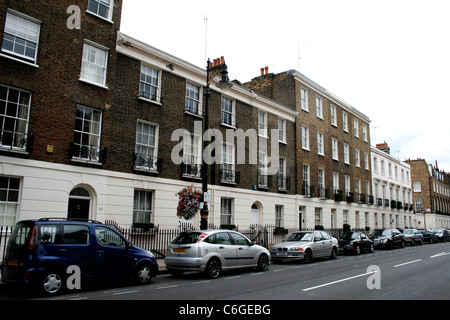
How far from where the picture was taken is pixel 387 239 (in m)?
27.0

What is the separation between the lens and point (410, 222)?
50.9 meters

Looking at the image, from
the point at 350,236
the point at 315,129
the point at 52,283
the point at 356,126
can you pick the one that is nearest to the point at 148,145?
the point at 52,283

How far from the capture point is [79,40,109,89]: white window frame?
51.8 feet

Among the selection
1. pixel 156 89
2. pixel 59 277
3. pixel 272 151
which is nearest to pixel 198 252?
pixel 59 277

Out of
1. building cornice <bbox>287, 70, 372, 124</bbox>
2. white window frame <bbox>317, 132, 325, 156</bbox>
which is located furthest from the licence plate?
white window frame <bbox>317, 132, 325, 156</bbox>

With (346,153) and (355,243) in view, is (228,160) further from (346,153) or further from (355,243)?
(346,153)

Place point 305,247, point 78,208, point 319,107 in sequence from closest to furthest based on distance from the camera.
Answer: point 78,208
point 305,247
point 319,107

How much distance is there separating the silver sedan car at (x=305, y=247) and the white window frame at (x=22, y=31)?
13226mm

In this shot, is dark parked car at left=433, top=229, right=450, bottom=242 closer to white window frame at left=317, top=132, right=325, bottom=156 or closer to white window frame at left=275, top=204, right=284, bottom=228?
white window frame at left=317, top=132, right=325, bottom=156

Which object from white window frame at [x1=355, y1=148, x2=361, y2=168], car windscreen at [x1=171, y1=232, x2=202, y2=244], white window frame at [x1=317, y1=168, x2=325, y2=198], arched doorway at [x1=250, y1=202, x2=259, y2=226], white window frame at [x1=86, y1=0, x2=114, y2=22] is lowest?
car windscreen at [x1=171, y1=232, x2=202, y2=244]

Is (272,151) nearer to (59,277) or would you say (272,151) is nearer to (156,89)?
(156,89)

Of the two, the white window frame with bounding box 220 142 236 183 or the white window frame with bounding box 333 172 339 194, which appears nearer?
the white window frame with bounding box 220 142 236 183

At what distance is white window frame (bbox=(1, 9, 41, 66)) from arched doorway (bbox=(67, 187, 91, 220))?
209 inches

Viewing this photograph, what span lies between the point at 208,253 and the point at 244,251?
1957 millimetres
